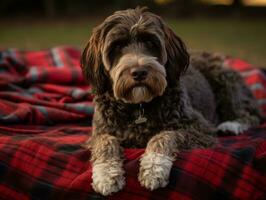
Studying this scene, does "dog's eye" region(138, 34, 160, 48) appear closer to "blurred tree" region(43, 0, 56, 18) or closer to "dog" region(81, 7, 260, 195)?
"dog" region(81, 7, 260, 195)

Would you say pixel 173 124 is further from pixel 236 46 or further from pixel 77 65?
pixel 236 46

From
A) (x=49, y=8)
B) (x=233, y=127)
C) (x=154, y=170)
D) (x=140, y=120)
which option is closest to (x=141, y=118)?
(x=140, y=120)

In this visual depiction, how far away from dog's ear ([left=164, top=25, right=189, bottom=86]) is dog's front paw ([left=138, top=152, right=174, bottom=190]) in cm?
79

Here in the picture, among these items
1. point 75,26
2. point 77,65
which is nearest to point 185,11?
point 75,26

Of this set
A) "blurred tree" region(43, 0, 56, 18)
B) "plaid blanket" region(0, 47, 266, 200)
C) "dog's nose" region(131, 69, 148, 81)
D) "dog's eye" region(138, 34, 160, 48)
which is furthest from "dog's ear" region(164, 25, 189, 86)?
"blurred tree" region(43, 0, 56, 18)

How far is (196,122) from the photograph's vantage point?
4.71m

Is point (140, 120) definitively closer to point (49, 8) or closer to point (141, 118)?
point (141, 118)

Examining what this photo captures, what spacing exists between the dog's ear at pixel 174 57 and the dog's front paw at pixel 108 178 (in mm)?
937

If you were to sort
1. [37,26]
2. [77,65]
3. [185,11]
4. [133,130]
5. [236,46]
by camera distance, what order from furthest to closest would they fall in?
[185,11] < [37,26] < [236,46] < [77,65] < [133,130]

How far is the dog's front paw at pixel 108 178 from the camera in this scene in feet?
12.9

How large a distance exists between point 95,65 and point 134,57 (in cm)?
48

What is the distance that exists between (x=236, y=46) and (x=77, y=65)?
616 centimetres

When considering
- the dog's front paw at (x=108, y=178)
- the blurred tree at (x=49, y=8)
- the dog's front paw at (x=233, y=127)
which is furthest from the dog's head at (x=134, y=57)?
the blurred tree at (x=49, y=8)

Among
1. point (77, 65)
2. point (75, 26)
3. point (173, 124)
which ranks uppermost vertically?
point (173, 124)
